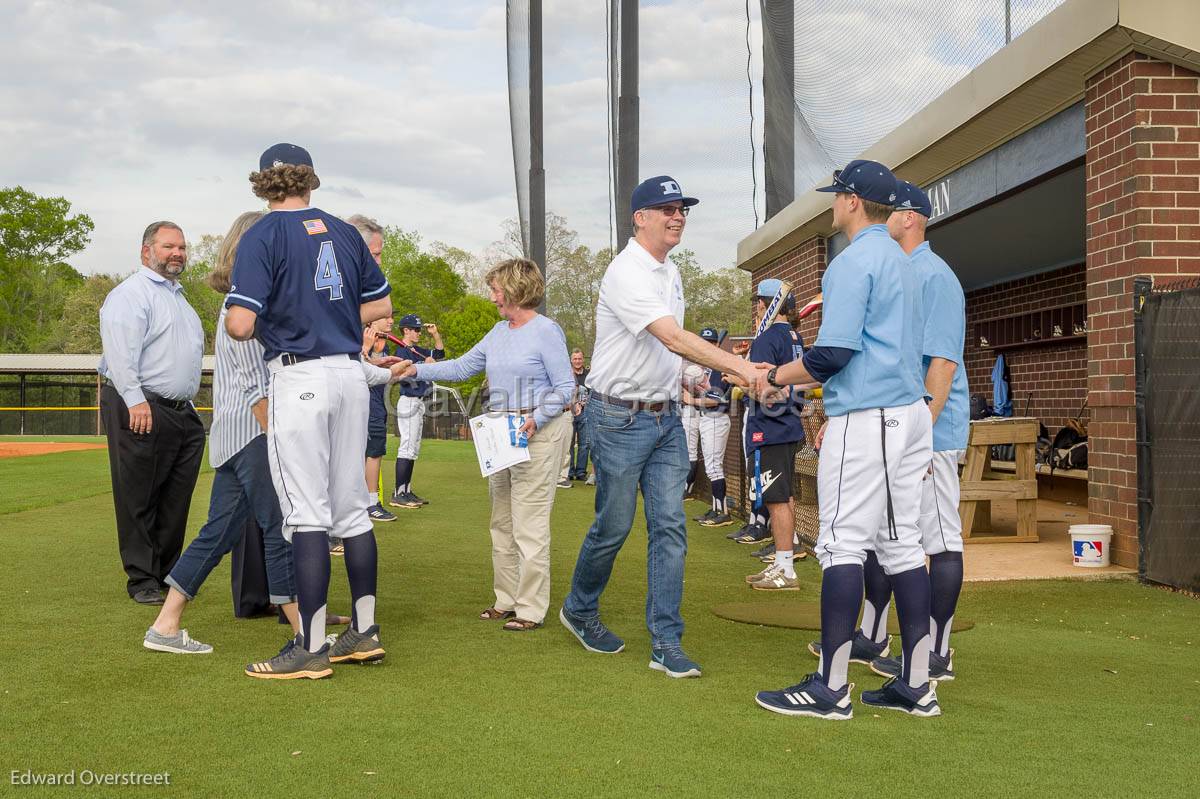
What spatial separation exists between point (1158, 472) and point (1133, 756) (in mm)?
3719

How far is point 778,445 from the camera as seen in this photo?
287 inches

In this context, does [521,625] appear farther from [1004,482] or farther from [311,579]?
[1004,482]

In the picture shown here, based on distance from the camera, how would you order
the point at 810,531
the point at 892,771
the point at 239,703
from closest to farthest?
1. the point at 892,771
2. the point at 239,703
3. the point at 810,531

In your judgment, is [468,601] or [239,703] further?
[468,601]

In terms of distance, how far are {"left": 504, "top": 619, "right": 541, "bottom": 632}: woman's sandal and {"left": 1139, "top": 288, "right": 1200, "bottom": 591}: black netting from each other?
398cm

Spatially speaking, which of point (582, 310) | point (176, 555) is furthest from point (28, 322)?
point (176, 555)

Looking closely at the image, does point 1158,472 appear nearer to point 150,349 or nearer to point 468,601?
point 468,601

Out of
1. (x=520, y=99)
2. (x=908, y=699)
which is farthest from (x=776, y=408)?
(x=520, y=99)

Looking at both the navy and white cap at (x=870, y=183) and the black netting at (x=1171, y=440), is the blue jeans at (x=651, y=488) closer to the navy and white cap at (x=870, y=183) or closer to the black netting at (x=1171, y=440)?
the navy and white cap at (x=870, y=183)

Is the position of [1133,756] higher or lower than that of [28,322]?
lower

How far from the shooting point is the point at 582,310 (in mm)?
34938

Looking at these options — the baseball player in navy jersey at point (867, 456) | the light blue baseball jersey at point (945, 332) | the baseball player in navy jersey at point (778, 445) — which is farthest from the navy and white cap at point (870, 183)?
the baseball player in navy jersey at point (778, 445)

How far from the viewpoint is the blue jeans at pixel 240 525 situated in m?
4.79

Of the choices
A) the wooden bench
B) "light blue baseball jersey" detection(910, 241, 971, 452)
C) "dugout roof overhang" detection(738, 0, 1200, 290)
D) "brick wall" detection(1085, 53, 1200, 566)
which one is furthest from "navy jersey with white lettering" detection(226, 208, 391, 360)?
the wooden bench
